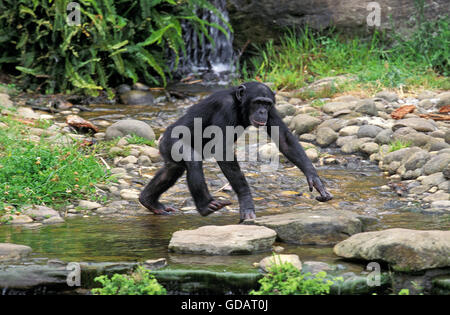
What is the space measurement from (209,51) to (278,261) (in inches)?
372

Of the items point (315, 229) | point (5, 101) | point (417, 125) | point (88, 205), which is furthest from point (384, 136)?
point (5, 101)

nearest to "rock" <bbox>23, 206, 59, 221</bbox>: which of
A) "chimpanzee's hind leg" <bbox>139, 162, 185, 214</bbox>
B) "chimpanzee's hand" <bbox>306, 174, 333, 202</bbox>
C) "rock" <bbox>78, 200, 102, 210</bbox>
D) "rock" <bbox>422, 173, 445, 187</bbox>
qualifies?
"rock" <bbox>78, 200, 102, 210</bbox>

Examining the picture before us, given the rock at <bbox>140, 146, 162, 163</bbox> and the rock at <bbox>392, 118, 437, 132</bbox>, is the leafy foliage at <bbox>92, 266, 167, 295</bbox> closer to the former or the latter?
the rock at <bbox>140, 146, 162, 163</bbox>

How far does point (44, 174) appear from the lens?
19.0 ft

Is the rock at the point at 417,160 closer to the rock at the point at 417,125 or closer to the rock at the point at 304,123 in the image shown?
the rock at the point at 417,125

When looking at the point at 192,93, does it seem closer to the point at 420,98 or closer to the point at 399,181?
the point at 420,98

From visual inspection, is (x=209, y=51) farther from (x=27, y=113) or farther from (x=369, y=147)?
(x=369, y=147)

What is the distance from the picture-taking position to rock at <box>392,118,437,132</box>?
7.70 metres

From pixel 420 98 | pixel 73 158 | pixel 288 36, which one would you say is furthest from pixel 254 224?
pixel 288 36

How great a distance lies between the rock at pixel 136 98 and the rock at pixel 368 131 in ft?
12.8

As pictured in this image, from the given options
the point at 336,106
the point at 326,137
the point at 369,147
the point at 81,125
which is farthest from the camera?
the point at 336,106

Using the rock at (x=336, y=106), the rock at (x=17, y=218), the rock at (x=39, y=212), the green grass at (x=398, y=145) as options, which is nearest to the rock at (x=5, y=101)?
the rock at (x=39, y=212)

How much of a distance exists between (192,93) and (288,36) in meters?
2.37

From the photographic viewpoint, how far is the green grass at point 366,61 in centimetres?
957
